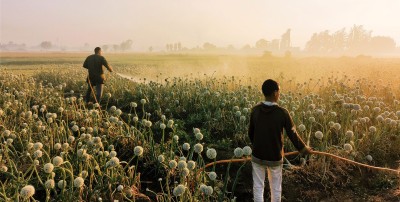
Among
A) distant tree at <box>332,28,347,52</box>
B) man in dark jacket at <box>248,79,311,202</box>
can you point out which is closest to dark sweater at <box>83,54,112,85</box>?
man in dark jacket at <box>248,79,311,202</box>

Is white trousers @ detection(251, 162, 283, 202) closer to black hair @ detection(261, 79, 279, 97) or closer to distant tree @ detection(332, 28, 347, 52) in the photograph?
black hair @ detection(261, 79, 279, 97)

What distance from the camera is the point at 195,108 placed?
1020 centimetres

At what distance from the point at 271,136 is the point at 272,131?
63 mm

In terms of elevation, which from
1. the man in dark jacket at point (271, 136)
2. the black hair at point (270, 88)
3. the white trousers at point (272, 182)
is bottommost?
the white trousers at point (272, 182)

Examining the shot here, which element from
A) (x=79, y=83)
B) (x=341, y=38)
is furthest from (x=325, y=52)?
(x=79, y=83)

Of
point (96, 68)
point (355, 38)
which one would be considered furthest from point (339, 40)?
point (96, 68)

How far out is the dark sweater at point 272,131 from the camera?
13.1 feet

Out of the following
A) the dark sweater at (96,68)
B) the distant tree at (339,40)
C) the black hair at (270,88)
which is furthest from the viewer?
the distant tree at (339,40)

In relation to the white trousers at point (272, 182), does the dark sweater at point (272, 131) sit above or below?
above

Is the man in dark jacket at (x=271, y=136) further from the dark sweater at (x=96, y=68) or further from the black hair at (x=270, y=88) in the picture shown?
the dark sweater at (x=96, y=68)

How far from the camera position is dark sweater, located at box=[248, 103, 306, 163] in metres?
3.98

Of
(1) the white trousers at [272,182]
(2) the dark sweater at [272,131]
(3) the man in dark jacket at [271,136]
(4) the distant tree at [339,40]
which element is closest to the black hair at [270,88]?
(3) the man in dark jacket at [271,136]

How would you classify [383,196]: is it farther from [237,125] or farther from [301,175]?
[237,125]

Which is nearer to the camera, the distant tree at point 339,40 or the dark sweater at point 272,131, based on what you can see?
the dark sweater at point 272,131
